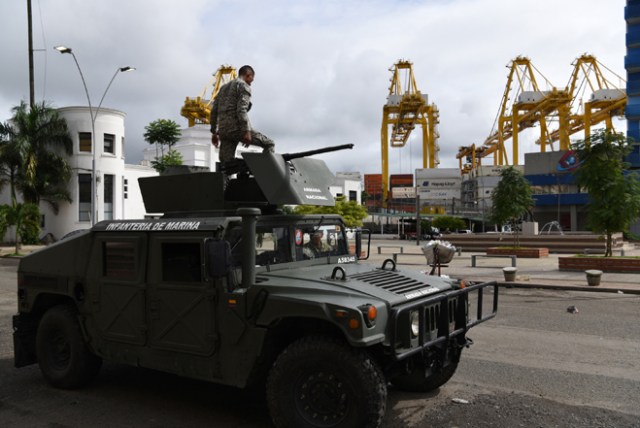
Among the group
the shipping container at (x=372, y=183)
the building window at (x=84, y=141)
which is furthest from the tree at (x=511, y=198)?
the shipping container at (x=372, y=183)

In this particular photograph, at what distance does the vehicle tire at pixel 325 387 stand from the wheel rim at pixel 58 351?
9.15ft

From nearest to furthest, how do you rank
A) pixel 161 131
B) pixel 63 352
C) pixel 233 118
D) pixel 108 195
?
pixel 63 352 → pixel 233 118 → pixel 108 195 → pixel 161 131

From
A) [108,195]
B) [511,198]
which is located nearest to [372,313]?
[511,198]

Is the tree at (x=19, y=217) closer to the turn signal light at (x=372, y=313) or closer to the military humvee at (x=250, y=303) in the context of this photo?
the military humvee at (x=250, y=303)

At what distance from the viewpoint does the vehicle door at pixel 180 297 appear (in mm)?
4691

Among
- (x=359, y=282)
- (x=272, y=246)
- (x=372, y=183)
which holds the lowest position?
(x=359, y=282)

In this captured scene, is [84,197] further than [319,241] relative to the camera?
Yes

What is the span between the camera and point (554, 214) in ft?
178

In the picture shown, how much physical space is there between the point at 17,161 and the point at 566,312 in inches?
1300

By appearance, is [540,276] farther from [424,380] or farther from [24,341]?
[24,341]

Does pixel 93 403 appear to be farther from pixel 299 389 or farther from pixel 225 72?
pixel 225 72

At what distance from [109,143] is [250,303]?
3608cm

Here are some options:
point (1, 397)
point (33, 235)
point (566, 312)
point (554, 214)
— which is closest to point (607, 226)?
point (566, 312)

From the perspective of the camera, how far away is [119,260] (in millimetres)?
5312
